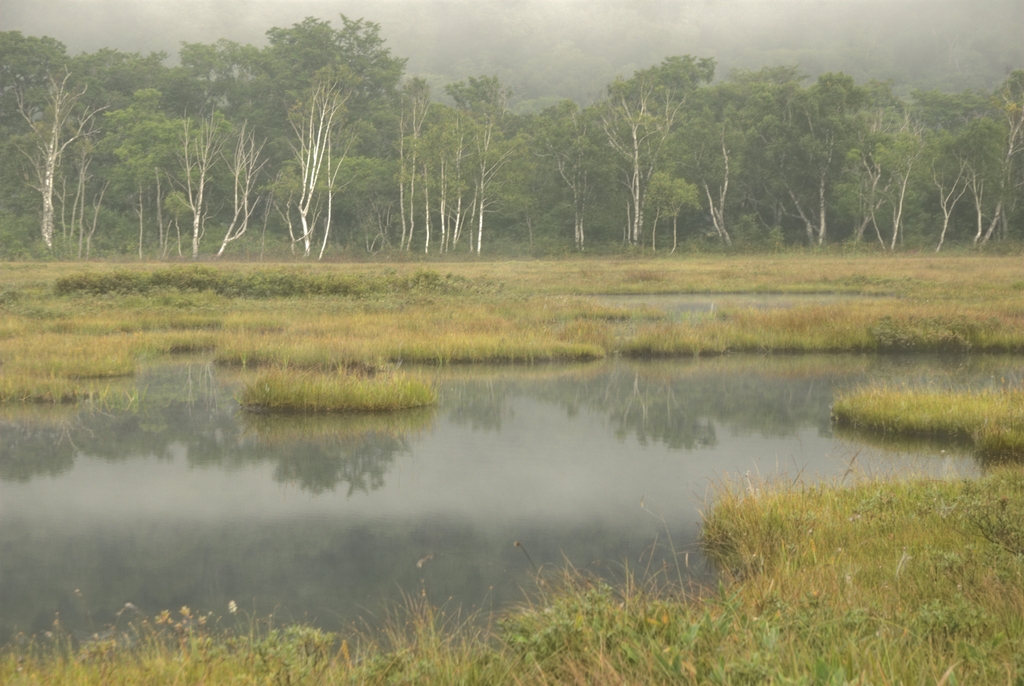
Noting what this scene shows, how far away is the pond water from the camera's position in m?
7.94

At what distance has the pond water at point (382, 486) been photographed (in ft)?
26.0

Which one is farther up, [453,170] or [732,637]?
[453,170]

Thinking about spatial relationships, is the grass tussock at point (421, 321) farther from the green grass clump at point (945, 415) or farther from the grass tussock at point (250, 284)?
the green grass clump at point (945, 415)

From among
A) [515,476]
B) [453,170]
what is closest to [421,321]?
[515,476]

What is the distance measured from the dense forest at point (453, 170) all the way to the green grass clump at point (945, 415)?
145 ft

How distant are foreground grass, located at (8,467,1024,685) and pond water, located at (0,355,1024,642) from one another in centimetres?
73

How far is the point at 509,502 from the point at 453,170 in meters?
50.6

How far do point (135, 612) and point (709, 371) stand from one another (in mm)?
13835

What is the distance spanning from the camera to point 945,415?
1317 cm

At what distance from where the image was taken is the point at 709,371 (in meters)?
19.2

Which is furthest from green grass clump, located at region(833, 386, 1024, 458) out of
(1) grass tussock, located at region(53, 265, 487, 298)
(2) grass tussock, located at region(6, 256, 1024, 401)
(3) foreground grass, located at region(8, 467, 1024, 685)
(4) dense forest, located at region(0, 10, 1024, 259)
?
(4) dense forest, located at region(0, 10, 1024, 259)

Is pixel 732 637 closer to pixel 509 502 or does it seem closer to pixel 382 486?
pixel 509 502

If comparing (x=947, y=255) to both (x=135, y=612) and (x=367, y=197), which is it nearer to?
(x=367, y=197)

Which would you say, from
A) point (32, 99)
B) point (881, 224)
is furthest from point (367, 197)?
point (881, 224)
